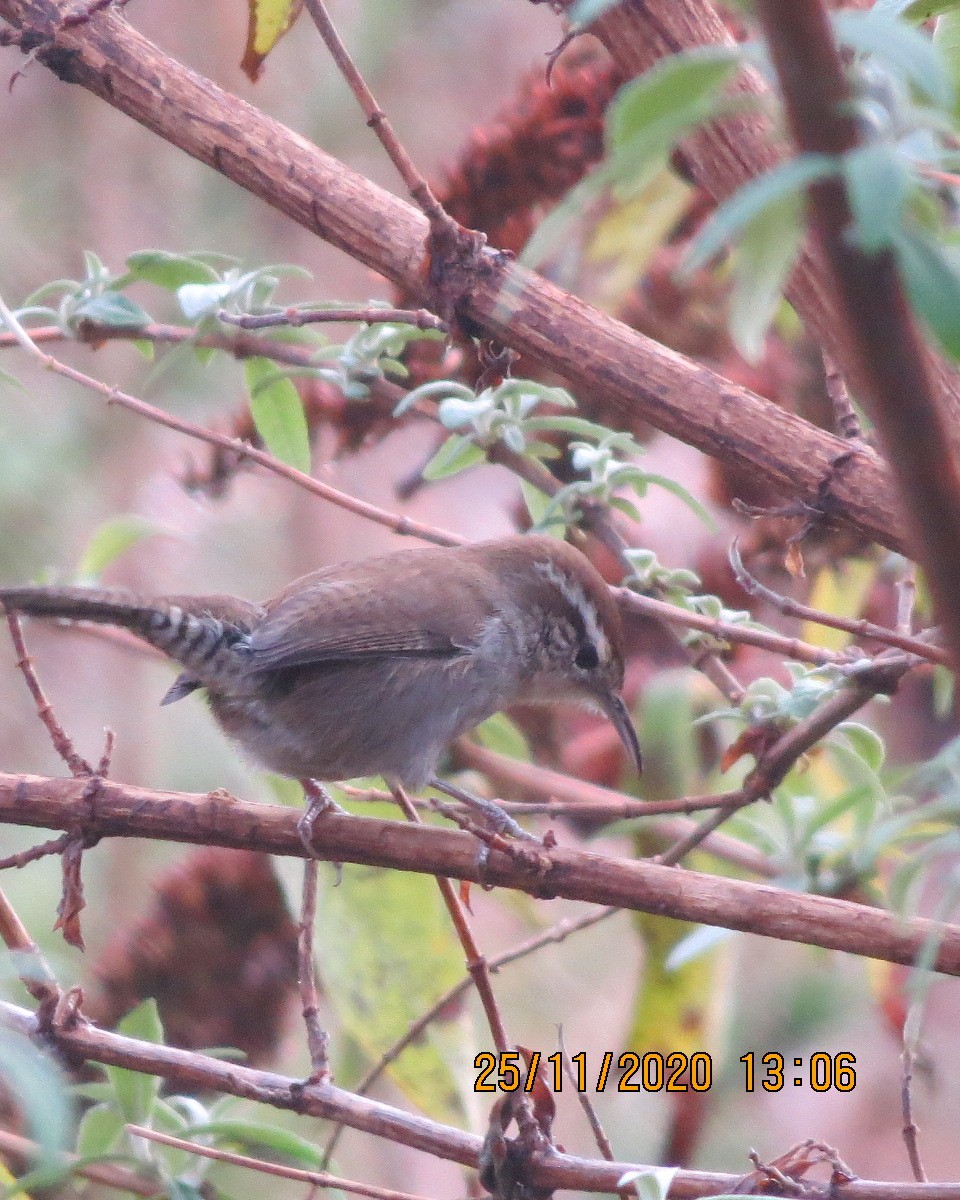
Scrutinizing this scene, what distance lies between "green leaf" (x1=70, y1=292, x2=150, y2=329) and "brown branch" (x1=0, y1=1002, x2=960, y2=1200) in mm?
1083

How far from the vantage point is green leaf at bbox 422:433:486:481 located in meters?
2.20

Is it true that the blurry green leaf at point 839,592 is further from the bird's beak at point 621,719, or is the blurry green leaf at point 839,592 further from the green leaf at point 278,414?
the green leaf at point 278,414

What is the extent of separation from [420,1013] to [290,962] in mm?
712

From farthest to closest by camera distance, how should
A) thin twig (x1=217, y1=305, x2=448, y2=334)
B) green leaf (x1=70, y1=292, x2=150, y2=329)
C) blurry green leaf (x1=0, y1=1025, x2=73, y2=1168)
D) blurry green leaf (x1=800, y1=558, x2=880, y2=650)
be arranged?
blurry green leaf (x1=800, y1=558, x2=880, y2=650)
green leaf (x1=70, y1=292, x2=150, y2=329)
thin twig (x1=217, y1=305, x2=448, y2=334)
blurry green leaf (x1=0, y1=1025, x2=73, y2=1168)

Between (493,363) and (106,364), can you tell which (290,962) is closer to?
(493,363)

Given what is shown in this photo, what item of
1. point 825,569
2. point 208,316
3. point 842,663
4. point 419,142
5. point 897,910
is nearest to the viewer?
point 897,910

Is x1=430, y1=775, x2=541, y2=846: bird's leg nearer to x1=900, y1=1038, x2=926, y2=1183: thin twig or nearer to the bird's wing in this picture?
the bird's wing

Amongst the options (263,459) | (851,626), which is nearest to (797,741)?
(851,626)

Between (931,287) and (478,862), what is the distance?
1.25 metres

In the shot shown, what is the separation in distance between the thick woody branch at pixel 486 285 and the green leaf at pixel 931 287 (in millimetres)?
990

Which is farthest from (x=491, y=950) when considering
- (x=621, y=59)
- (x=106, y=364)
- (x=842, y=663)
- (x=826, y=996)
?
(x=621, y=59)

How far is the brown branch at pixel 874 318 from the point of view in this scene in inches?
20.9

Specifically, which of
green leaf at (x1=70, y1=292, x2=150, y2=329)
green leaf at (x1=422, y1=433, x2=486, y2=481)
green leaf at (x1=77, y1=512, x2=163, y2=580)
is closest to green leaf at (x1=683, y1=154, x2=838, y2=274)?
green leaf at (x1=422, y1=433, x2=486, y2=481)

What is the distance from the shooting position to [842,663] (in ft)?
6.21
